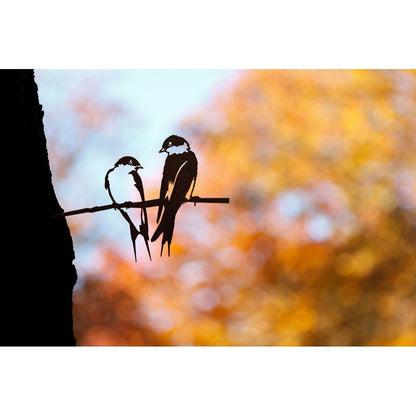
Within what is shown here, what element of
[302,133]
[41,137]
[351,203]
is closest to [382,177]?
[351,203]

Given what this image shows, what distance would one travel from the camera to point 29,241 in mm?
2053

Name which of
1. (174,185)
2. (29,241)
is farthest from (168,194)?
(29,241)

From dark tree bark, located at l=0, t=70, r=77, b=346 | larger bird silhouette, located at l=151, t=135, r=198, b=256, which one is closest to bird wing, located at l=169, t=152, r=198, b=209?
larger bird silhouette, located at l=151, t=135, r=198, b=256

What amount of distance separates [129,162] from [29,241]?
121 centimetres

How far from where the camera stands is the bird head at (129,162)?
10.3 feet

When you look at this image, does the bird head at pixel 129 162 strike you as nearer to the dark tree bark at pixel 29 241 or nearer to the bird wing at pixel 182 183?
the bird wing at pixel 182 183

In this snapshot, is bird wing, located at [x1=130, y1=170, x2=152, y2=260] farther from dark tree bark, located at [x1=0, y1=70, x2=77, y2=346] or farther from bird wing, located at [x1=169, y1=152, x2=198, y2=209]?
dark tree bark, located at [x1=0, y1=70, x2=77, y2=346]

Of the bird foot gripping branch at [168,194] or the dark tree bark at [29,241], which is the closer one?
the dark tree bark at [29,241]

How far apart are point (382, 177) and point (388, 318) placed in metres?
1.22

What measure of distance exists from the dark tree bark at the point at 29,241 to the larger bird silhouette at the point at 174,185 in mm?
834

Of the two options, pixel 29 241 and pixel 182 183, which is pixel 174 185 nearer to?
pixel 182 183

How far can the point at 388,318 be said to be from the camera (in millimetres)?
4285

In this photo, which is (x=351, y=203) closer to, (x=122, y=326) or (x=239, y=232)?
(x=239, y=232)

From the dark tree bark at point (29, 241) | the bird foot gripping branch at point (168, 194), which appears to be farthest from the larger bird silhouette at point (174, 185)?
the dark tree bark at point (29, 241)
